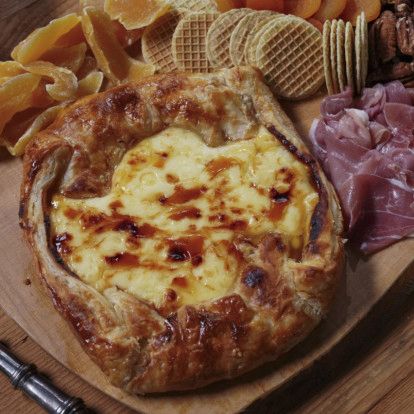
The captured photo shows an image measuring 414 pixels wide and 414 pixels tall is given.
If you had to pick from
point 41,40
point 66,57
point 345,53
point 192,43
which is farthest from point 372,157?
point 41,40

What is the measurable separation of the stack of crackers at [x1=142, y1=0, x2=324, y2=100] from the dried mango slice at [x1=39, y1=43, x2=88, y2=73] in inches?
17.6

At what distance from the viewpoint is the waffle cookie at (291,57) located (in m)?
4.47

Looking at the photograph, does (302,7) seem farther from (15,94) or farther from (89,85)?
(15,94)

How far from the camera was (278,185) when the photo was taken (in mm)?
3809

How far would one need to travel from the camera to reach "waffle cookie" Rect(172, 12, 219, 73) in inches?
183

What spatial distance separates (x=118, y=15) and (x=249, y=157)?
1540 millimetres

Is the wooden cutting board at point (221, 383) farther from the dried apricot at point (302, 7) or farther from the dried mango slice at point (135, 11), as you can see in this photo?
the dried apricot at point (302, 7)

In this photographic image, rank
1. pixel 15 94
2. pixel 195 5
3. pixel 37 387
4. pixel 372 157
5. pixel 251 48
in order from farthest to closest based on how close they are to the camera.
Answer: pixel 195 5
pixel 251 48
pixel 15 94
pixel 372 157
pixel 37 387

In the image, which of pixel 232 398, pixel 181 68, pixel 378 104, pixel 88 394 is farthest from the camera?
pixel 181 68

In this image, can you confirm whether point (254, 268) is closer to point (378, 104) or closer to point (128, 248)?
point (128, 248)

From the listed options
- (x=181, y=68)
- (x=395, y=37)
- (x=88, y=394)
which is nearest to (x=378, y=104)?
(x=395, y=37)

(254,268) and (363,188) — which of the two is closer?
(254,268)

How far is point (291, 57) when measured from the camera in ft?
14.8

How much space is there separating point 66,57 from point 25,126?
1.85 ft
